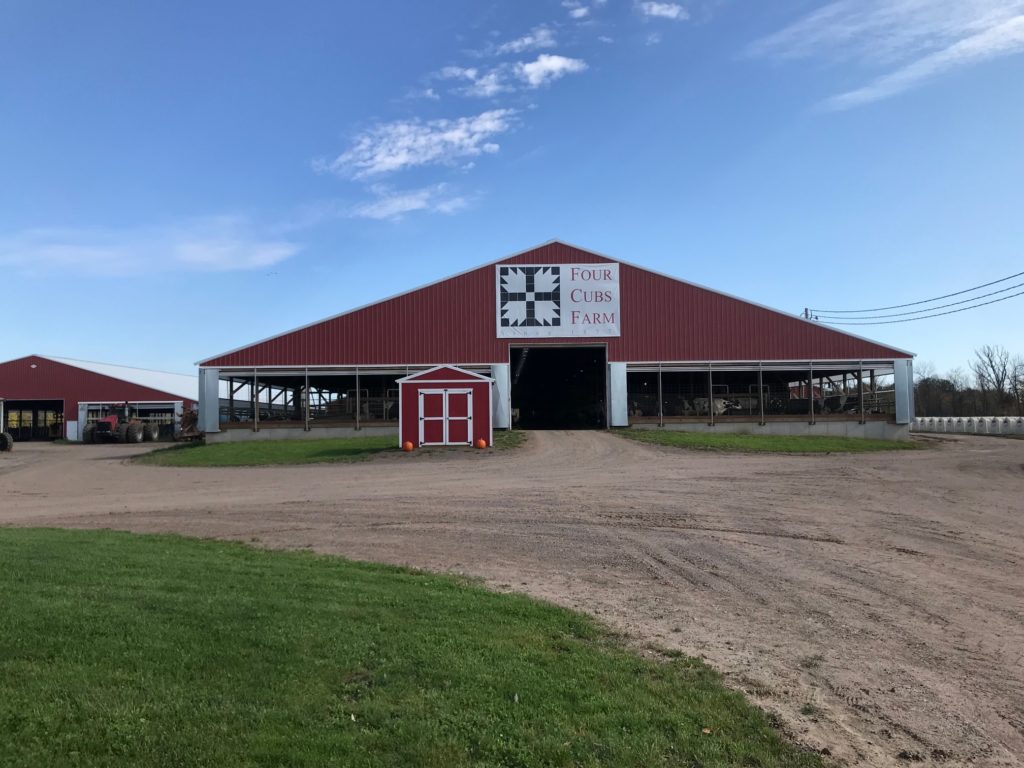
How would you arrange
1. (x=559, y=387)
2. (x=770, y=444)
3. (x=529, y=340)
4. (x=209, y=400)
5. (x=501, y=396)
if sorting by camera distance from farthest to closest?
(x=559, y=387) < (x=529, y=340) < (x=209, y=400) < (x=501, y=396) < (x=770, y=444)

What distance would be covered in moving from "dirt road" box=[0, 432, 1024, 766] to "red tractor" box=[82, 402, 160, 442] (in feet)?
90.7

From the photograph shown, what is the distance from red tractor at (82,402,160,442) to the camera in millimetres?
50000

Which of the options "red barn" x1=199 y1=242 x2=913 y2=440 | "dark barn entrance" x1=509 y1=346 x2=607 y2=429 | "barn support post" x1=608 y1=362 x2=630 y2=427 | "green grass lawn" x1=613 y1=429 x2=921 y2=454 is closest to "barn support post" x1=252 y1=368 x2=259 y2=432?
"red barn" x1=199 y1=242 x2=913 y2=440

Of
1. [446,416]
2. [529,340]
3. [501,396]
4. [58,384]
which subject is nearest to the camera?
[446,416]

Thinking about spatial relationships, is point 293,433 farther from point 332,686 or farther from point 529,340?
point 332,686

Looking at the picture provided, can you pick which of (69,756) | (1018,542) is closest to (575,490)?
(1018,542)

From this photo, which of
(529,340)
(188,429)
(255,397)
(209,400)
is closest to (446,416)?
(529,340)

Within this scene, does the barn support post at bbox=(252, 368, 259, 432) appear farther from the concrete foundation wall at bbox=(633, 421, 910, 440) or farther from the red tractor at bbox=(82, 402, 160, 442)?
the concrete foundation wall at bbox=(633, 421, 910, 440)

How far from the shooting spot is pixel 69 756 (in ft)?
11.6

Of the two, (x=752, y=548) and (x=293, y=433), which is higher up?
(x=293, y=433)

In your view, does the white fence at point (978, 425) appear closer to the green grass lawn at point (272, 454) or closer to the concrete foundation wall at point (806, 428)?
the concrete foundation wall at point (806, 428)

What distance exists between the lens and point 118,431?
50219 millimetres

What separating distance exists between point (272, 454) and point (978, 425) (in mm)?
46061

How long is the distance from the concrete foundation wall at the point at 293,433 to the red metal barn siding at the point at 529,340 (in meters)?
3.30
